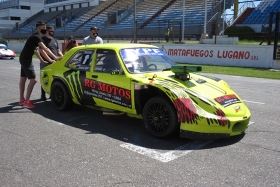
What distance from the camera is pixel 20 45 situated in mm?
35500

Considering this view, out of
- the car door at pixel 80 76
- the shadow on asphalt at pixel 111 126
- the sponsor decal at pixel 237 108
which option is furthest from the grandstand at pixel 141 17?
Result: the sponsor decal at pixel 237 108

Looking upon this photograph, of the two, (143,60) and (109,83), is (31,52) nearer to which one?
(109,83)

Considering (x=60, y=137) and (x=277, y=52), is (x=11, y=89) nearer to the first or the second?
(x=60, y=137)

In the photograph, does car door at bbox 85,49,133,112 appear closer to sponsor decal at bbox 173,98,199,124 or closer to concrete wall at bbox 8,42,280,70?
sponsor decal at bbox 173,98,199,124

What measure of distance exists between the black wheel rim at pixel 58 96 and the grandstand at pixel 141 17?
14456 mm

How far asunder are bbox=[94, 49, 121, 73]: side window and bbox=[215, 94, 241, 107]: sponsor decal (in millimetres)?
1757

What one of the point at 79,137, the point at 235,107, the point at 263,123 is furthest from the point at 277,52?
the point at 79,137

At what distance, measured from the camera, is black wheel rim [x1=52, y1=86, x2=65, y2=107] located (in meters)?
6.21

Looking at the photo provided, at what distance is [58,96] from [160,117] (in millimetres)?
2744

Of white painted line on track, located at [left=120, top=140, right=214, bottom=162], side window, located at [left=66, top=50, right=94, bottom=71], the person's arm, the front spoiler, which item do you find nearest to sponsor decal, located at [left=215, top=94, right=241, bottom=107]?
the front spoiler

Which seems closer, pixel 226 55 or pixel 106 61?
pixel 106 61

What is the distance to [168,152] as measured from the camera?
404cm

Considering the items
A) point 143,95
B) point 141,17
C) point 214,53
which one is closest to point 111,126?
point 143,95

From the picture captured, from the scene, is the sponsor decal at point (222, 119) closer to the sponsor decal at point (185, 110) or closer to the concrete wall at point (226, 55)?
the sponsor decal at point (185, 110)
